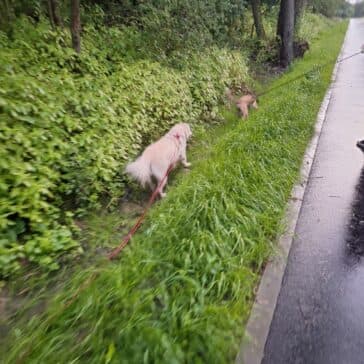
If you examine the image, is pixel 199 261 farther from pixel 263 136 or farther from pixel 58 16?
pixel 58 16

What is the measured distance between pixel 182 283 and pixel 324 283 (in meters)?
1.44

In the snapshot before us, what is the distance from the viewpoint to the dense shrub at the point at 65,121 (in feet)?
10.2

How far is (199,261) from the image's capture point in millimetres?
2938

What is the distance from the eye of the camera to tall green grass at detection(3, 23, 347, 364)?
84.4 inches

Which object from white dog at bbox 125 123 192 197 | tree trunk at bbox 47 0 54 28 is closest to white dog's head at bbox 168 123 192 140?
white dog at bbox 125 123 192 197

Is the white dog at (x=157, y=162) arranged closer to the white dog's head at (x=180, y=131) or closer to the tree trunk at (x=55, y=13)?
the white dog's head at (x=180, y=131)

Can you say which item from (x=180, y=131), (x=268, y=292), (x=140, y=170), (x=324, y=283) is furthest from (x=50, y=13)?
(x=324, y=283)

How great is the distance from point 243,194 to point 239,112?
414 cm

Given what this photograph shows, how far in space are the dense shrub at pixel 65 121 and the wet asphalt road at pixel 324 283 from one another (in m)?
2.03

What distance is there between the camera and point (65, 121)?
13.3ft

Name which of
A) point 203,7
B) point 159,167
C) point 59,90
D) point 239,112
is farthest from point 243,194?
point 203,7

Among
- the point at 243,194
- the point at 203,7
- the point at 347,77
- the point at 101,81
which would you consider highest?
the point at 203,7

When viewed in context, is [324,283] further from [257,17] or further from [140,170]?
[257,17]

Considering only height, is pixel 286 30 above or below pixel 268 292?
above
